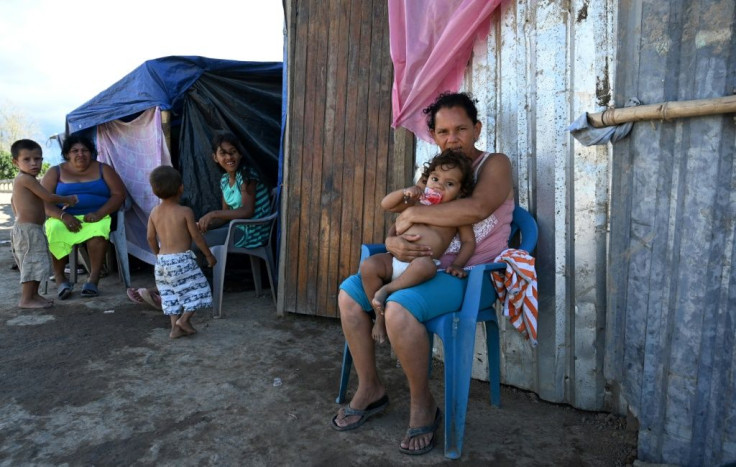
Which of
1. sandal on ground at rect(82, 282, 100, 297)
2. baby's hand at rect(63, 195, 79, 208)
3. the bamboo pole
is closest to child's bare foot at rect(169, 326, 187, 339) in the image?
sandal on ground at rect(82, 282, 100, 297)

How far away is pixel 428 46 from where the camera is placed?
2922 mm

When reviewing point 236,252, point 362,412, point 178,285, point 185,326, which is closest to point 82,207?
point 236,252

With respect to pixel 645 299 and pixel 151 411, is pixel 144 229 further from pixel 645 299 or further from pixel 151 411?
pixel 645 299

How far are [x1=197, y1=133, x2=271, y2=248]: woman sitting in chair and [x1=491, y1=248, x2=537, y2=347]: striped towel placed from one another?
8.86 ft

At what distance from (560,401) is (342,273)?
185 centimetres

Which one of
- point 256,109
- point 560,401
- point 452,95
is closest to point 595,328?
point 560,401

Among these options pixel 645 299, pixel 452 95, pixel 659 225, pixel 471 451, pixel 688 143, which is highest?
pixel 452 95

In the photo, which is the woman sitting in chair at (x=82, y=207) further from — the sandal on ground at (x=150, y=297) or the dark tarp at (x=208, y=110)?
the sandal on ground at (x=150, y=297)

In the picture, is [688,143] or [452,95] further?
[452,95]

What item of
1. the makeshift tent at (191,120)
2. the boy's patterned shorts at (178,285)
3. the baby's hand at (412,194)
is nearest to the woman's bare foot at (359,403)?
the baby's hand at (412,194)

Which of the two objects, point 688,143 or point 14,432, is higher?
point 688,143

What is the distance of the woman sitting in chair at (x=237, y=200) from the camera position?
4.55 m

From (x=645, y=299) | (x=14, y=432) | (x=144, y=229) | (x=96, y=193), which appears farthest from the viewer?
(x=144, y=229)

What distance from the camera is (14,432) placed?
2406 mm
